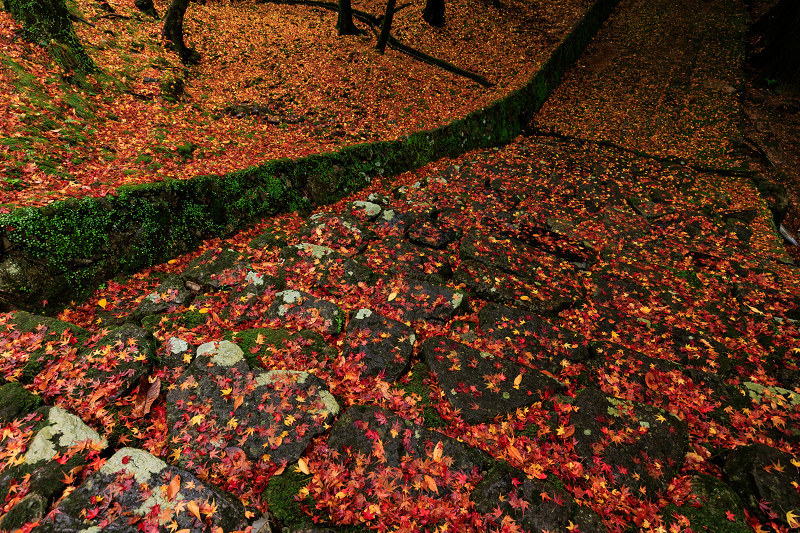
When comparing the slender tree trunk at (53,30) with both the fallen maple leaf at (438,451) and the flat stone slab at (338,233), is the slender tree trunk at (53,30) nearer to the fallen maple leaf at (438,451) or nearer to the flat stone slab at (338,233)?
the flat stone slab at (338,233)

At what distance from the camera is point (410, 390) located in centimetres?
440

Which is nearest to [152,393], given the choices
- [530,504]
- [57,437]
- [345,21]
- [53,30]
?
[57,437]

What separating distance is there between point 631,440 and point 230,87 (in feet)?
43.5

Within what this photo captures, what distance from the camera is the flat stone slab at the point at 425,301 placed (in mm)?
5582

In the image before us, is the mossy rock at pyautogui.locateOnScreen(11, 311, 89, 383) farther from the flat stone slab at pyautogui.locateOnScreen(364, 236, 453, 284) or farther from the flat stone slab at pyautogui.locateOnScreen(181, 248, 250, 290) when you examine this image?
the flat stone slab at pyautogui.locateOnScreen(364, 236, 453, 284)

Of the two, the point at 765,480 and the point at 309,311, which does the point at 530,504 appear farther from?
the point at 309,311

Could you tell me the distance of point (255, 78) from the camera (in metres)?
11.6

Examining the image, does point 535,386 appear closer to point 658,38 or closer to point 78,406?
point 78,406

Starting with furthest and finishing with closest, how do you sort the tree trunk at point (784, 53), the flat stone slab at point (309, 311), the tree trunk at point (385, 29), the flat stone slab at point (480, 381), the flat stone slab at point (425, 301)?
the tree trunk at point (784, 53), the tree trunk at point (385, 29), the flat stone slab at point (425, 301), the flat stone slab at point (309, 311), the flat stone slab at point (480, 381)

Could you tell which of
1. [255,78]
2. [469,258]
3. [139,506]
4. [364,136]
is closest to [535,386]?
[469,258]

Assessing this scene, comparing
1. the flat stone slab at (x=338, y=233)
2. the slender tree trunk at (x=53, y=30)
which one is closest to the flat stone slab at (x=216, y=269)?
the flat stone slab at (x=338, y=233)

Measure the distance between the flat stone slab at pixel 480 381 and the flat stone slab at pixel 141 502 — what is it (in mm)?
2614

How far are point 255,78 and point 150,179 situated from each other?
7.36m

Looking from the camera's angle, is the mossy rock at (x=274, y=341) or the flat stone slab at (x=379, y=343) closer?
the mossy rock at (x=274, y=341)
